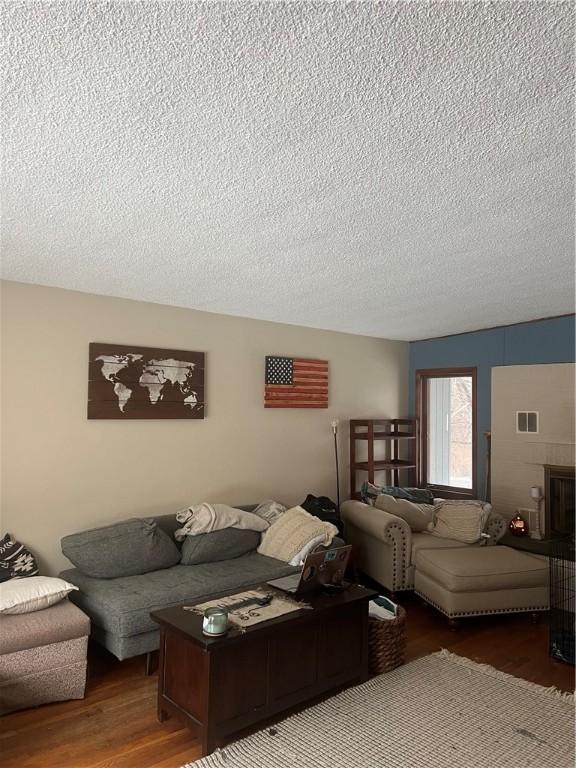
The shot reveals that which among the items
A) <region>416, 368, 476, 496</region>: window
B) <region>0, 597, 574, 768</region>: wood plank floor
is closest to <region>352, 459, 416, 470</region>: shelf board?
<region>416, 368, 476, 496</region>: window

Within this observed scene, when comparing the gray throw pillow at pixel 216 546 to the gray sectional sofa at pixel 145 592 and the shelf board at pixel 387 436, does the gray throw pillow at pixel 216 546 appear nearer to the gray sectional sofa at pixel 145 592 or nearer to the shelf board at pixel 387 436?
the gray sectional sofa at pixel 145 592

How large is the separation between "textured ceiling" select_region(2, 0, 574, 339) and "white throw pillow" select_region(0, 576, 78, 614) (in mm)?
1873

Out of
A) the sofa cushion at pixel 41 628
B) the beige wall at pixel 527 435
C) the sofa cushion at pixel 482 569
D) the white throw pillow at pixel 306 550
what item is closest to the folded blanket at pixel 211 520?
the white throw pillow at pixel 306 550

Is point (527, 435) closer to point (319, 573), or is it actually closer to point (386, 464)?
point (386, 464)

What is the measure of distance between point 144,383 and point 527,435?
342cm

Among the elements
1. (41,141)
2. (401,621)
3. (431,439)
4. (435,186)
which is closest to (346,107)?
(435,186)

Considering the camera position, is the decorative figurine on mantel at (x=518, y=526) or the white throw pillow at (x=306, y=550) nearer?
the white throw pillow at (x=306, y=550)

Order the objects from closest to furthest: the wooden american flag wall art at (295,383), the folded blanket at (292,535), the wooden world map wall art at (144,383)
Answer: the wooden world map wall art at (144,383) < the folded blanket at (292,535) < the wooden american flag wall art at (295,383)

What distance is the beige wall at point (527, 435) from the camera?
503 centimetres

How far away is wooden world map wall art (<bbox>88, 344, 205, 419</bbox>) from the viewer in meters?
4.27

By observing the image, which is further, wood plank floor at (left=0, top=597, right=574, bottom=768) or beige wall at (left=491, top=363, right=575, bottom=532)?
beige wall at (left=491, top=363, right=575, bottom=532)

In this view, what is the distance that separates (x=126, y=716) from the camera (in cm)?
301

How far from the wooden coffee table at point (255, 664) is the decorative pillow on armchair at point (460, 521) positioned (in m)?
1.77

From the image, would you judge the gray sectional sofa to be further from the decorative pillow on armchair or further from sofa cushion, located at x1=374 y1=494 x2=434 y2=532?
the decorative pillow on armchair
